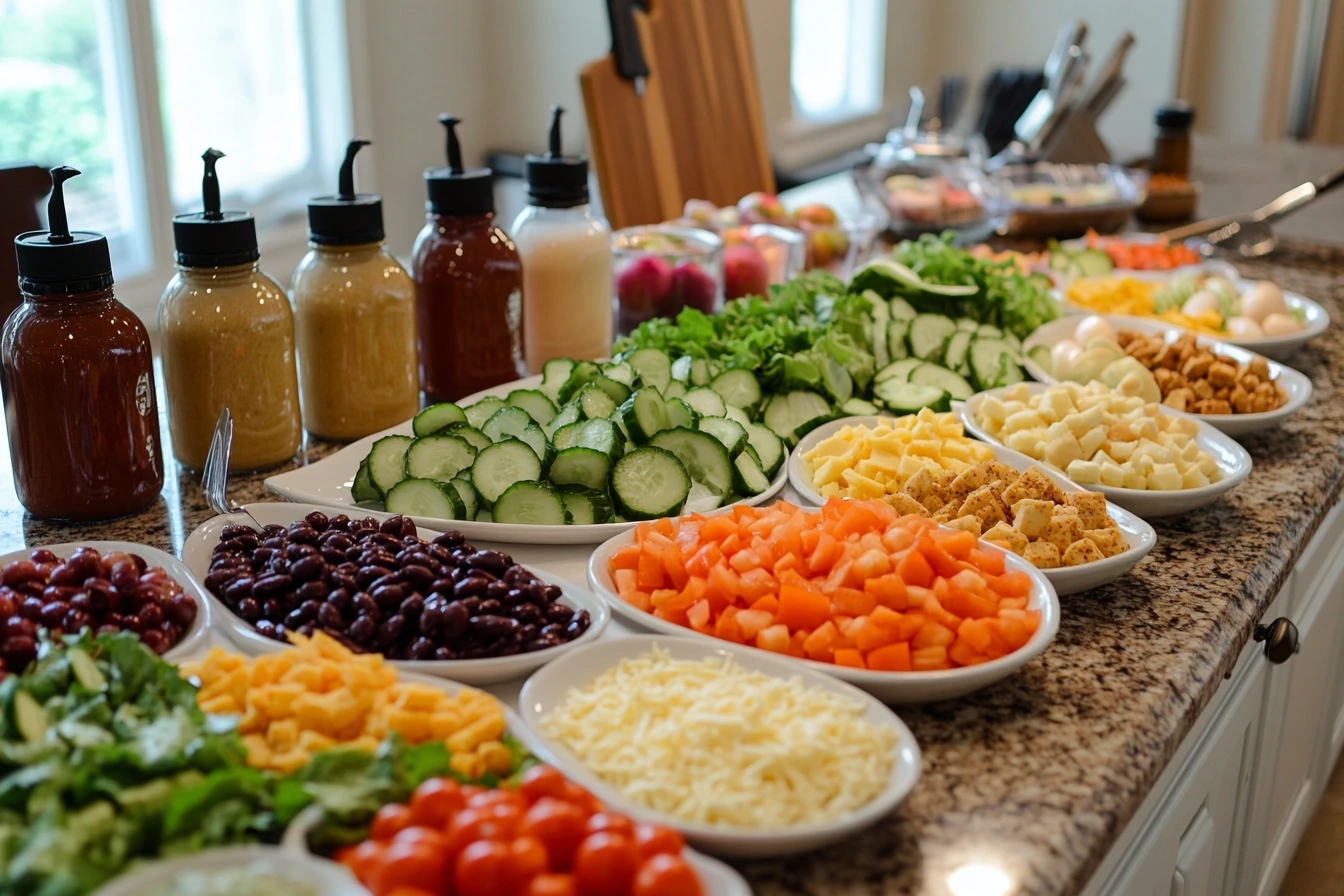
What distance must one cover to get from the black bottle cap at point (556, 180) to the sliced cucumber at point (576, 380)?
31cm

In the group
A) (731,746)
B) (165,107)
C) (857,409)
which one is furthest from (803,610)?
(165,107)

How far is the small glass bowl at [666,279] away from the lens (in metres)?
2.07

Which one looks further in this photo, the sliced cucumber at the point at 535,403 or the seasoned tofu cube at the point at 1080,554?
the sliced cucumber at the point at 535,403

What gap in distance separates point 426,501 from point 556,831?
2.15ft

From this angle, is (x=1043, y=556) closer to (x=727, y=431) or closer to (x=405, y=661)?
(x=727, y=431)

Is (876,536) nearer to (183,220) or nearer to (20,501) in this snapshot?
(183,220)

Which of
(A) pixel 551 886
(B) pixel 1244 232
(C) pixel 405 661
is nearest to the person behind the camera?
(A) pixel 551 886

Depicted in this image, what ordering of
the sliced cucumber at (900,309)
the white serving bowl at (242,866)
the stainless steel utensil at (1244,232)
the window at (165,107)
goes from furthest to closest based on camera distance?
1. the window at (165,107)
2. the stainless steel utensil at (1244,232)
3. the sliced cucumber at (900,309)
4. the white serving bowl at (242,866)

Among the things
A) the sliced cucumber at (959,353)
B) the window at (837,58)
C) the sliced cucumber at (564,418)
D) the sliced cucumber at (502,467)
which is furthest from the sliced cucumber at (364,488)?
the window at (837,58)

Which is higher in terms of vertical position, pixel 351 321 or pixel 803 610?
pixel 351 321

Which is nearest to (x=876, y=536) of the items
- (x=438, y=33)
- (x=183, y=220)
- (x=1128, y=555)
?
(x=1128, y=555)

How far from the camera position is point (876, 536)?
1.20 meters

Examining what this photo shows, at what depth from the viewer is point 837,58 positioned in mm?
5984

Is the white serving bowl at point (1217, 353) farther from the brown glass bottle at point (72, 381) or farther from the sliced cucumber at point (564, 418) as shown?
the brown glass bottle at point (72, 381)
